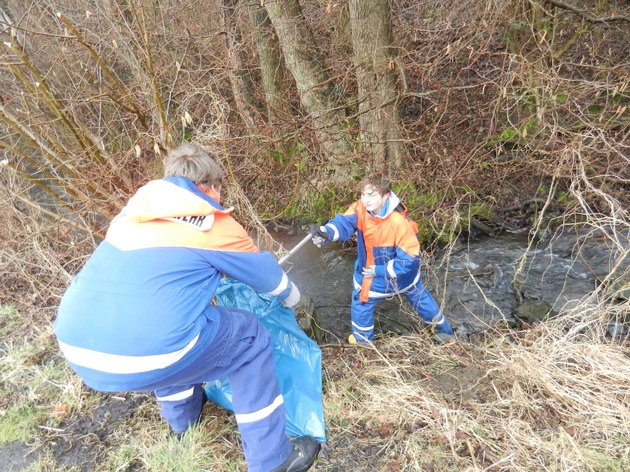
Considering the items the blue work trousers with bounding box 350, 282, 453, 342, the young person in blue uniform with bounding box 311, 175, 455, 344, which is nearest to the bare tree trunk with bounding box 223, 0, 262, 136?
the young person in blue uniform with bounding box 311, 175, 455, 344

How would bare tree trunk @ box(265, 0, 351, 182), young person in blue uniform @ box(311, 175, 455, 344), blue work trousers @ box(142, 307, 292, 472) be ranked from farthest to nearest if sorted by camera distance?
bare tree trunk @ box(265, 0, 351, 182), young person in blue uniform @ box(311, 175, 455, 344), blue work trousers @ box(142, 307, 292, 472)

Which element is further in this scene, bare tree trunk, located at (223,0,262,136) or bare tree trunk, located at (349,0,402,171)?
bare tree trunk, located at (223,0,262,136)

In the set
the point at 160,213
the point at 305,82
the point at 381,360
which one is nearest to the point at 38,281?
→ the point at 160,213

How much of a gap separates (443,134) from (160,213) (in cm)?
450

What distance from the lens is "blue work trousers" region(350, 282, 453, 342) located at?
348 centimetres

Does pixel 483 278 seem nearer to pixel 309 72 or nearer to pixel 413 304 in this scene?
pixel 413 304

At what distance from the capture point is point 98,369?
1.73 meters

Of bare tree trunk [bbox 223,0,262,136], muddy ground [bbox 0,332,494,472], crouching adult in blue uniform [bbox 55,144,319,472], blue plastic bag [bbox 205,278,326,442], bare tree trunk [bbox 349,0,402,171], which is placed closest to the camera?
crouching adult in blue uniform [bbox 55,144,319,472]

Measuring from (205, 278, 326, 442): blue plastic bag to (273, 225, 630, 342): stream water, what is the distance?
3.85ft

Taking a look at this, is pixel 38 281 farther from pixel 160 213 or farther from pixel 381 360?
pixel 381 360

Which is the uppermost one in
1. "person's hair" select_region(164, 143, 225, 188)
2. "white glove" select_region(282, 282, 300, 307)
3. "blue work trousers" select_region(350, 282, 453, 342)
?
"person's hair" select_region(164, 143, 225, 188)

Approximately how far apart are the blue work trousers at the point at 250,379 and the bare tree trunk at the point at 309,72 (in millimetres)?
3358

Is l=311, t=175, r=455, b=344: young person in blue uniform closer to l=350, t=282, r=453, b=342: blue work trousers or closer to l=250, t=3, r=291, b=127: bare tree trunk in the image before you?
l=350, t=282, r=453, b=342: blue work trousers

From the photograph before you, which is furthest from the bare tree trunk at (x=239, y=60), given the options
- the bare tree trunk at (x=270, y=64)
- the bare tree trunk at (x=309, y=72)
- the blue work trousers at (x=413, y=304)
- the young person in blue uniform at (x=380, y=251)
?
the blue work trousers at (x=413, y=304)
